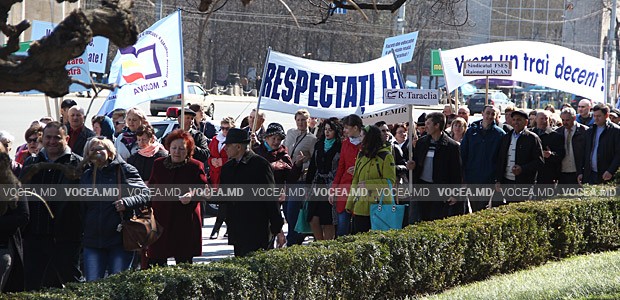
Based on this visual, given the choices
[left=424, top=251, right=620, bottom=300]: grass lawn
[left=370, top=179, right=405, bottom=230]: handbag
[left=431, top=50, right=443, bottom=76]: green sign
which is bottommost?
[left=424, top=251, right=620, bottom=300]: grass lawn

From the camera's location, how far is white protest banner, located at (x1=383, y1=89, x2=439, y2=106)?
41.1ft

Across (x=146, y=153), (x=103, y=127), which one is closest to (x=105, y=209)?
(x=146, y=153)

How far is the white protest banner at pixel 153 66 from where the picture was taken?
13.2m

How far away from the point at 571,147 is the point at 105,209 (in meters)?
8.09

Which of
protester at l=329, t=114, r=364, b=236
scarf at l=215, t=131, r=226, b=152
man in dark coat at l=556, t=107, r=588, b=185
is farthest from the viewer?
man in dark coat at l=556, t=107, r=588, b=185

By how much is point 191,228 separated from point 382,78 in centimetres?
552

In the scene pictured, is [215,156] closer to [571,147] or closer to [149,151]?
[149,151]

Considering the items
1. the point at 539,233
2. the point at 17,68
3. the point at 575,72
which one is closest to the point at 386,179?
the point at 539,233

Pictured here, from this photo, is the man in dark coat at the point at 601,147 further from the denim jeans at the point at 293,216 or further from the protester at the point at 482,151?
the denim jeans at the point at 293,216

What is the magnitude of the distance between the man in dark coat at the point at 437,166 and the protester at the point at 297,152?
4.51ft

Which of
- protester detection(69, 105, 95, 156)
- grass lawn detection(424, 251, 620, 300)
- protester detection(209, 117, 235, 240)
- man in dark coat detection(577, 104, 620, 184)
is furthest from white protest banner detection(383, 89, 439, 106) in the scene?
protester detection(69, 105, 95, 156)

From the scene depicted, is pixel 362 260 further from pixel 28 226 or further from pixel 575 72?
pixel 575 72

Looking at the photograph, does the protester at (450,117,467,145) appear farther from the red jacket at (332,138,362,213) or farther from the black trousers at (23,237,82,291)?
the black trousers at (23,237,82,291)

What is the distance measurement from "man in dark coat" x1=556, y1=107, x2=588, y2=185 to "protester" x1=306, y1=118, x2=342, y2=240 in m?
4.04
